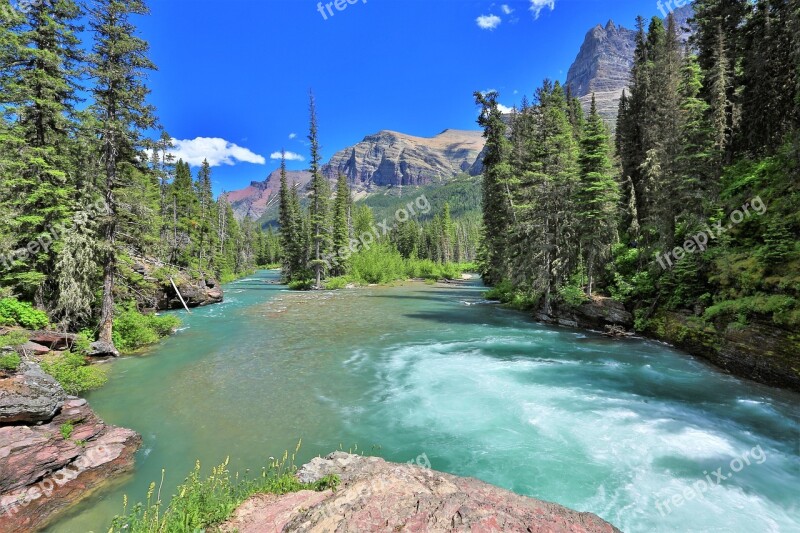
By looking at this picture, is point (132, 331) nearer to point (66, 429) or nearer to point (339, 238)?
point (66, 429)

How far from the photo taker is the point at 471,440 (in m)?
10.1

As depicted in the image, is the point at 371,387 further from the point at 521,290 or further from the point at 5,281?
the point at 521,290

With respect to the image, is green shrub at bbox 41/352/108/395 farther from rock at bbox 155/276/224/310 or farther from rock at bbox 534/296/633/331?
rock at bbox 534/296/633/331

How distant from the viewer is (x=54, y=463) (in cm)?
744

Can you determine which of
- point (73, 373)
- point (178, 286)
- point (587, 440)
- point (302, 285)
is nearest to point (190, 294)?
point (178, 286)

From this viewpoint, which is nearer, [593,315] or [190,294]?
[593,315]

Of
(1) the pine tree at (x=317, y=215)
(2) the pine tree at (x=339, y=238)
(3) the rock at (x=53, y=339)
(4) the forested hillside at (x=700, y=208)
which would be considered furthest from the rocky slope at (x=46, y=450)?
(2) the pine tree at (x=339, y=238)

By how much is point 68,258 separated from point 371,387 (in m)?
13.6

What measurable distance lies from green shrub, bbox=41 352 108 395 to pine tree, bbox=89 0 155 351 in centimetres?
347

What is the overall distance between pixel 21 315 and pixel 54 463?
10802 mm

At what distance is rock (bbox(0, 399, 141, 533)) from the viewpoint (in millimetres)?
6547

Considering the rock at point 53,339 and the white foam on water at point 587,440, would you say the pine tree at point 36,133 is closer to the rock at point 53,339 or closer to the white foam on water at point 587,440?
the rock at point 53,339

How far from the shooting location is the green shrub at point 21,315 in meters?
14.2

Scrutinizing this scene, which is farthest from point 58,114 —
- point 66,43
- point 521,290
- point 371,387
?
point 521,290
